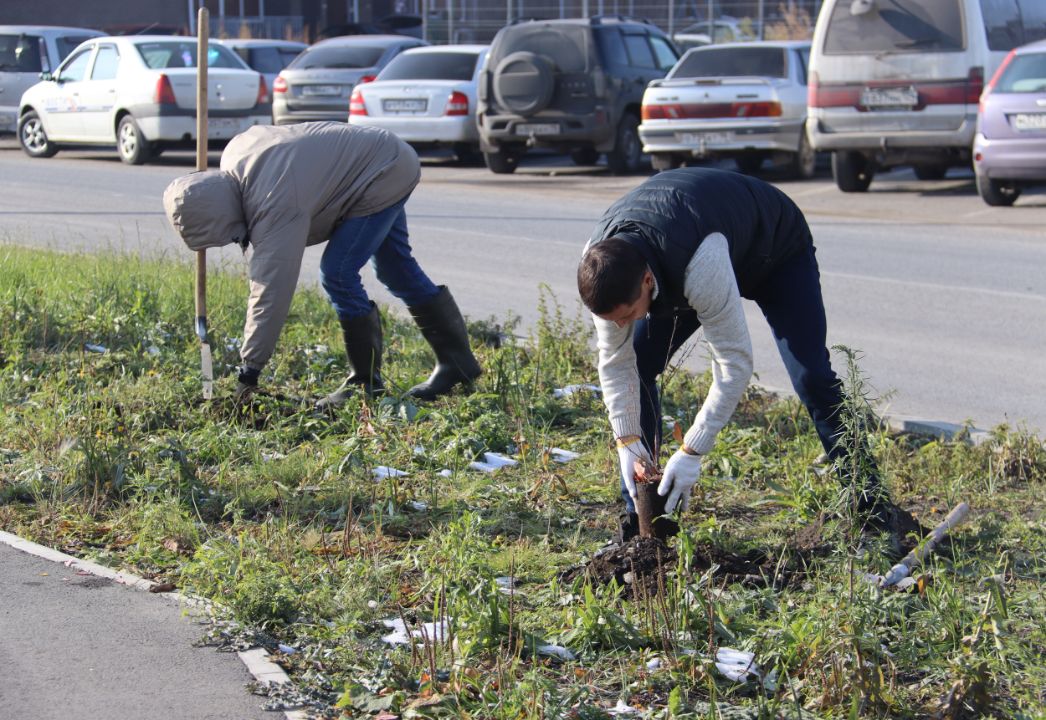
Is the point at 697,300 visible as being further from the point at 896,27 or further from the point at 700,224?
the point at 896,27

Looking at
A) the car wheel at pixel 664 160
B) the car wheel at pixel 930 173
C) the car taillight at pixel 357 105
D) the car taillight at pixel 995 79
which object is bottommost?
the car wheel at pixel 930 173

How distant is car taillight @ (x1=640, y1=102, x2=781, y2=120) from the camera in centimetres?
1692

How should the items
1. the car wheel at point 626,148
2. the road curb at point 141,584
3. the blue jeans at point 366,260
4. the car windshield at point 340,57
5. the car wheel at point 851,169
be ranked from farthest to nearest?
the car windshield at point 340,57
the car wheel at point 626,148
the car wheel at point 851,169
the blue jeans at point 366,260
the road curb at point 141,584

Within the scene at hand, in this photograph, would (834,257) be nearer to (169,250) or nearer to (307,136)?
(169,250)

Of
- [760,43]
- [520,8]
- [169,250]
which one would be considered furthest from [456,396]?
[520,8]

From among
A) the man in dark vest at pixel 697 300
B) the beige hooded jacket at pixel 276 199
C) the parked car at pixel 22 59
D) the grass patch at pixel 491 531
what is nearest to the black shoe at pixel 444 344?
the grass patch at pixel 491 531

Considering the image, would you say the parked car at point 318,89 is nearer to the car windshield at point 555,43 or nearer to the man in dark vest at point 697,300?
the car windshield at point 555,43

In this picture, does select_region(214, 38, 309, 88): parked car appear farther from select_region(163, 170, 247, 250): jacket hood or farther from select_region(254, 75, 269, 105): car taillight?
select_region(163, 170, 247, 250): jacket hood

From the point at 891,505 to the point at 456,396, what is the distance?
8.96 ft

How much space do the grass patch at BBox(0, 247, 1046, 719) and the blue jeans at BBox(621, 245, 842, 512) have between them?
320mm

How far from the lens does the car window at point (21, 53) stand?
23.5 metres

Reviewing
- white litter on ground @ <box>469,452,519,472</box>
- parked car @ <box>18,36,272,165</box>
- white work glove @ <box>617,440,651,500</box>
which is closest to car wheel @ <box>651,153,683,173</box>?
parked car @ <box>18,36,272,165</box>

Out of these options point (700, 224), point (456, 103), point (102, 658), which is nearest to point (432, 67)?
point (456, 103)

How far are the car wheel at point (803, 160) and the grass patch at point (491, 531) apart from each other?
1008cm
